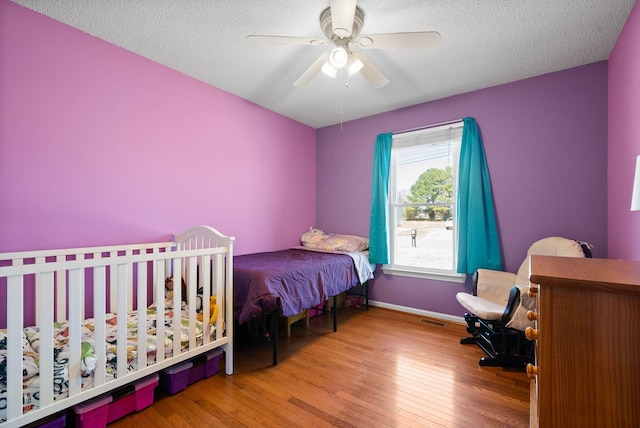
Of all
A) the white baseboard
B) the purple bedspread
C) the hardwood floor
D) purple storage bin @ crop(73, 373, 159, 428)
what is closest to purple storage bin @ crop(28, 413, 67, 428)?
purple storage bin @ crop(73, 373, 159, 428)

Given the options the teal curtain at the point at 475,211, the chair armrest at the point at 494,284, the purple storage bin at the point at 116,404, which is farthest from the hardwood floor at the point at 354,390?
the teal curtain at the point at 475,211

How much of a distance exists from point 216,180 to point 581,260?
2.69 meters

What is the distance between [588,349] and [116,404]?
81.4 inches

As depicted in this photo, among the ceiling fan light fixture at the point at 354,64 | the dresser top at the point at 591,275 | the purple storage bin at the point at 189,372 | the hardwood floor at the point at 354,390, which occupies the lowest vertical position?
the hardwood floor at the point at 354,390

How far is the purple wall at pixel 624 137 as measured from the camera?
5.41 feet

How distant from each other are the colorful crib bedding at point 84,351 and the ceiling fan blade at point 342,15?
2037 mm

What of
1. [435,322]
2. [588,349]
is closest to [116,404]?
[588,349]

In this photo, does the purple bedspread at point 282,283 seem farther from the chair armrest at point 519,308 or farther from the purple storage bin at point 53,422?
the chair armrest at point 519,308

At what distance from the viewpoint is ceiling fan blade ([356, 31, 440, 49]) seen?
1.55m

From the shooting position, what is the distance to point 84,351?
1400 millimetres

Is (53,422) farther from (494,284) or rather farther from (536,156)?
(536,156)

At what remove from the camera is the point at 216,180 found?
2.74 m

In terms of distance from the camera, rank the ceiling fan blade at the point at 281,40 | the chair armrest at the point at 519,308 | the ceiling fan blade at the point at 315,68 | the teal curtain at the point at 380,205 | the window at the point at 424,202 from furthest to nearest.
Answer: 1. the teal curtain at the point at 380,205
2. the window at the point at 424,202
3. the chair armrest at the point at 519,308
4. the ceiling fan blade at the point at 315,68
5. the ceiling fan blade at the point at 281,40

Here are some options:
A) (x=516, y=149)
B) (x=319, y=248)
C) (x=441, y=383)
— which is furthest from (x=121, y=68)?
(x=516, y=149)
